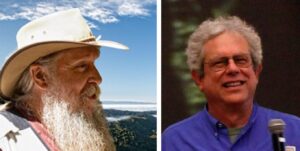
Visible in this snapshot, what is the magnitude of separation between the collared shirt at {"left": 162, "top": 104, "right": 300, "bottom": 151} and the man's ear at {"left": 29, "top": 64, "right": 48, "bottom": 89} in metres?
0.44

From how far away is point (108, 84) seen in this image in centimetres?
169

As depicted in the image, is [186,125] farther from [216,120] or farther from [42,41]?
[42,41]

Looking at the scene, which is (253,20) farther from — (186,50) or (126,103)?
(126,103)

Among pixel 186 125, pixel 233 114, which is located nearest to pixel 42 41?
pixel 186 125

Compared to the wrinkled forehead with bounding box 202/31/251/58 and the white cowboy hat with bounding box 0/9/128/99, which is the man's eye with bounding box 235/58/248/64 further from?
the white cowboy hat with bounding box 0/9/128/99

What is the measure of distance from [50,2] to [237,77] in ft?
2.25

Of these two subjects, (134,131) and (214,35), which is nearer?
(214,35)

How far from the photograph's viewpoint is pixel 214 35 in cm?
160

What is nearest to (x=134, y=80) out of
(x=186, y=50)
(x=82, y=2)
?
(x=186, y=50)

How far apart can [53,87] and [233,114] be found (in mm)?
596

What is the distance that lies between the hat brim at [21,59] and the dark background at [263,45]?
30cm

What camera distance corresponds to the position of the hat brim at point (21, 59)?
62.4 inches

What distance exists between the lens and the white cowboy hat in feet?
5.20

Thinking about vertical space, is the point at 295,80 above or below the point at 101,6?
below
